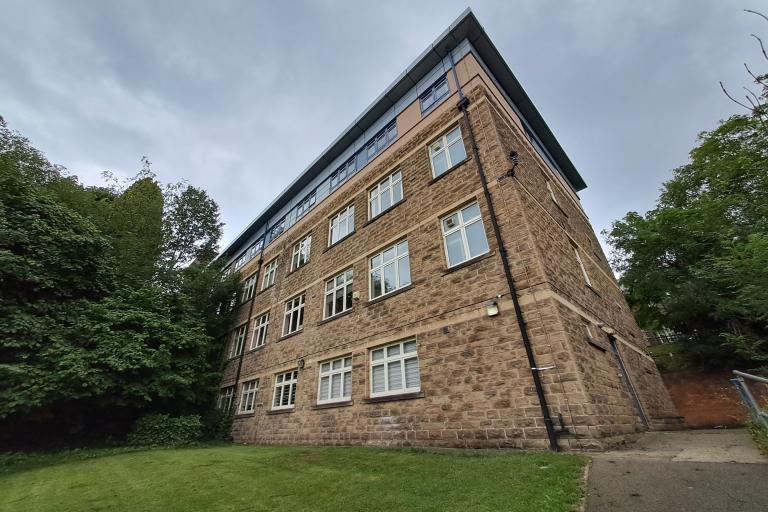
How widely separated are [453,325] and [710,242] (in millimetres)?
22273

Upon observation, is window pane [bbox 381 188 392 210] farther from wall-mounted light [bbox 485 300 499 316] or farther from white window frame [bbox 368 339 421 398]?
wall-mounted light [bbox 485 300 499 316]

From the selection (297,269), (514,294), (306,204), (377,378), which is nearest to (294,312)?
(297,269)

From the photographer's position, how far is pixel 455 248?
30.1 ft

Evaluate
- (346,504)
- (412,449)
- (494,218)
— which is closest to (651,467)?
(346,504)

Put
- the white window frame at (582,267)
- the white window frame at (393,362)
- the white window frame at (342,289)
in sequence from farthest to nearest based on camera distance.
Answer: the white window frame at (342,289), the white window frame at (582,267), the white window frame at (393,362)

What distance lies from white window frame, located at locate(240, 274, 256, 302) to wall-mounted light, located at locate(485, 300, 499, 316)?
15.8 meters

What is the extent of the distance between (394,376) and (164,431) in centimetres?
1071

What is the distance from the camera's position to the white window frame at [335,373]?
33.8 feet

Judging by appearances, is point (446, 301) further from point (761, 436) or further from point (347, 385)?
point (761, 436)

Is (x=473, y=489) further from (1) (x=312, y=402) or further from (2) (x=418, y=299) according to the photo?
(1) (x=312, y=402)

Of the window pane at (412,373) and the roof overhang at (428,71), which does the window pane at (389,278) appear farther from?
the roof overhang at (428,71)

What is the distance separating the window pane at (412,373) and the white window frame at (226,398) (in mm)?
11643

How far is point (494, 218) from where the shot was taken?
8.41 metres

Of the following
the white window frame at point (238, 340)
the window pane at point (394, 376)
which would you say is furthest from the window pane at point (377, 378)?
the white window frame at point (238, 340)
